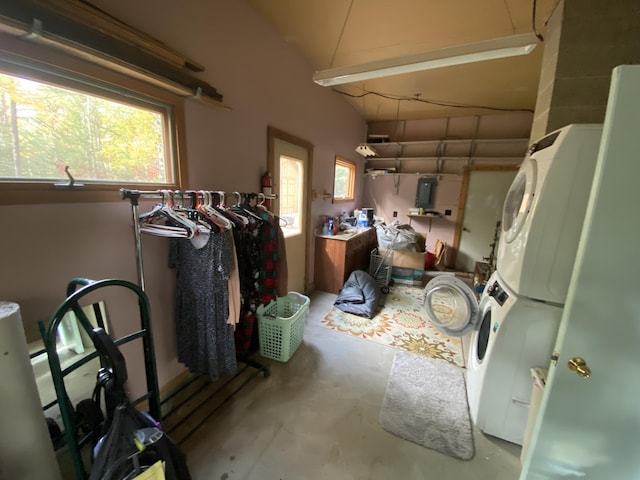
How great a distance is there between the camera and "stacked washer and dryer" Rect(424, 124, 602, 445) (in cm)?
118

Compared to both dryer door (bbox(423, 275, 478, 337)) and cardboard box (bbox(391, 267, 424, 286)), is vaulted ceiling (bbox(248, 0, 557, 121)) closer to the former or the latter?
dryer door (bbox(423, 275, 478, 337))

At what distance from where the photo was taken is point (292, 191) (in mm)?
3053

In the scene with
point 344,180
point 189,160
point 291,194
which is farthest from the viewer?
point 344,180

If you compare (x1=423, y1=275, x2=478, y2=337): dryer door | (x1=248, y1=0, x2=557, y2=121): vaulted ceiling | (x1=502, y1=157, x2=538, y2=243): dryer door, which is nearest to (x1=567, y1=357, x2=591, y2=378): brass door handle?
(x1=502, y1=157, x2=538, y2=243): dryer door

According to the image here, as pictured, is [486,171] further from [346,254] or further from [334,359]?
[334,359]

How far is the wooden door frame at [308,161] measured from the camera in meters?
2.41

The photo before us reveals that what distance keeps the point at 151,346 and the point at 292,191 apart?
89.5 inches

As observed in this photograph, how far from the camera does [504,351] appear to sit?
1.45 m

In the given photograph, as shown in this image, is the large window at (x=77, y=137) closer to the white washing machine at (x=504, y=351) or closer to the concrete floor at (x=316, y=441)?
the concrete floor at (x=316, y=441)

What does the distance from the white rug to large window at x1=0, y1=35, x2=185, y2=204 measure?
215 centimetres

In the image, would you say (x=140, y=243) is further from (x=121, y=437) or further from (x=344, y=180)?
(x=344, y=180)

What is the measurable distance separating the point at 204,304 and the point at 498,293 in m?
1.81

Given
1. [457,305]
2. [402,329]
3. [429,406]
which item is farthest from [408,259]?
[429,406]

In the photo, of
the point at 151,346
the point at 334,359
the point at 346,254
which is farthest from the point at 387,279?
the point at 151,346
